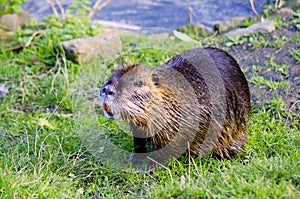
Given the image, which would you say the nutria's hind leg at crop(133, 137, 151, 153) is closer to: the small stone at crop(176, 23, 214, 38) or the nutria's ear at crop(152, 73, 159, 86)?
the nutria's ear at crop(152, 73, 159, 86)

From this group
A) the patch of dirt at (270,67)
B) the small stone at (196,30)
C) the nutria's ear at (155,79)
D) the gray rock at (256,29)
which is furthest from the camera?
the small stone at (196,30)

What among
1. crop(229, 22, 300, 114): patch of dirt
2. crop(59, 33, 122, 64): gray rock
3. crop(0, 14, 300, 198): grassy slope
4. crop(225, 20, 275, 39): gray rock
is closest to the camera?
crop(0, 14, 300, 198): grassy slope

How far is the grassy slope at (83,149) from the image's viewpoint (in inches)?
102

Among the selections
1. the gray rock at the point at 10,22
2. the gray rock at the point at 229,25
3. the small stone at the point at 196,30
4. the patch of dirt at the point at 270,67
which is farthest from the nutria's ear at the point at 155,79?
the gray rock at the point at 10,22

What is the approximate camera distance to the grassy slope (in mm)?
2592

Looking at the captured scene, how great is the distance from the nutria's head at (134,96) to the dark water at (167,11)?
3903 millimetres

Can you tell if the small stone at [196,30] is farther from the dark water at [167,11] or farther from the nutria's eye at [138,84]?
the nutria's eye at [138,84]

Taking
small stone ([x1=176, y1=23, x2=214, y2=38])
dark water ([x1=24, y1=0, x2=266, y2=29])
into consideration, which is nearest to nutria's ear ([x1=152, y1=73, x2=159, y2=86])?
small stone ([x1=176, y1=23, x2=214, y2=38])

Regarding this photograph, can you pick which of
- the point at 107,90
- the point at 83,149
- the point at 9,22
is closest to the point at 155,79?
the point at 107,90

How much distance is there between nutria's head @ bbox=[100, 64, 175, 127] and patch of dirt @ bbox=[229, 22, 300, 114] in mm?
1248

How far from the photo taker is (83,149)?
3.50m

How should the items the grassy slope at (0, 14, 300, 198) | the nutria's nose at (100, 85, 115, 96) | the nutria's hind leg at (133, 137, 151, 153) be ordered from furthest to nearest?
the nutria's hind leg at (133, 137, 151, 153) < the nutria's nose at (100, 85, 115, 96) < the grassy slope at (0, 14, 300, 198)

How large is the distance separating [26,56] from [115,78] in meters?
2.44

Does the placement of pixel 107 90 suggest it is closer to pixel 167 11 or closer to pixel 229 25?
pixel 229 25
